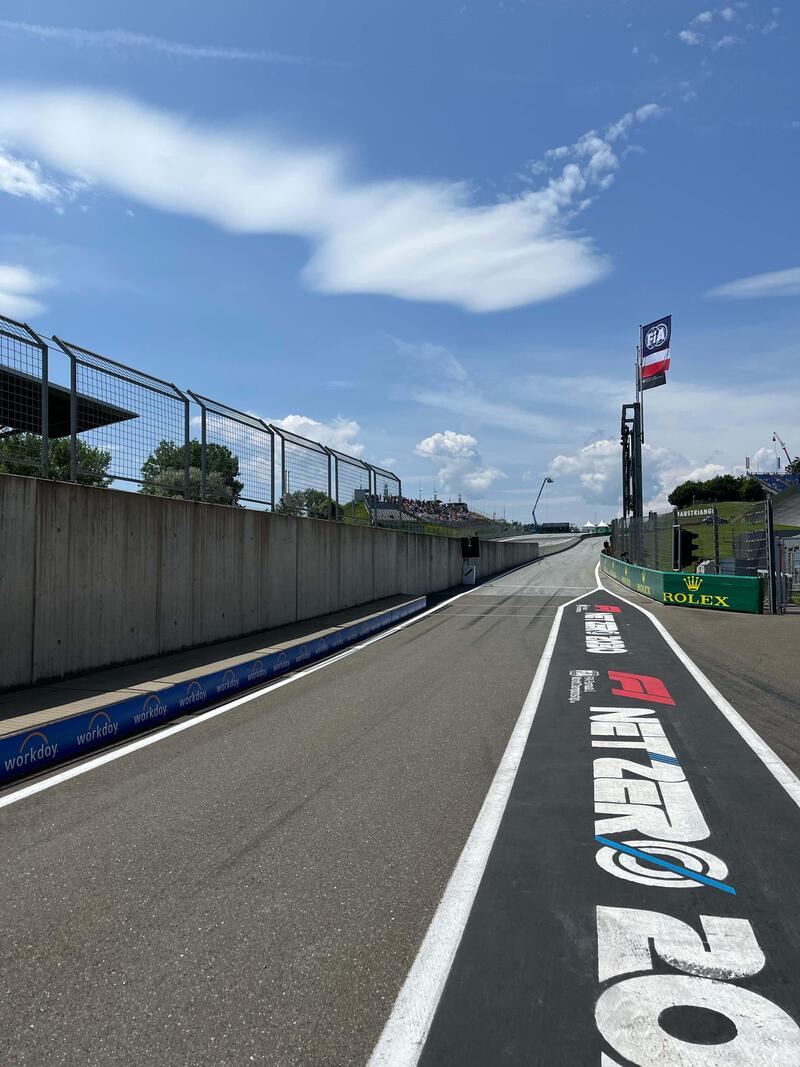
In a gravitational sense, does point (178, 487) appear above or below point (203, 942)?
above

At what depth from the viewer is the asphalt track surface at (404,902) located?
2867mm

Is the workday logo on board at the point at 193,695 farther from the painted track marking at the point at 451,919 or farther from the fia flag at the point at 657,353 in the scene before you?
the fia flag at the point at 657,353

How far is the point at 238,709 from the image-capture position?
29.7 ft

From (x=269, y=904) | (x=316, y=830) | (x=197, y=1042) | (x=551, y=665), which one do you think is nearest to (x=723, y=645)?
(x=551, y=665)

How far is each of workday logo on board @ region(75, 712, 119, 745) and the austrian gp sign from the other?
4203mm

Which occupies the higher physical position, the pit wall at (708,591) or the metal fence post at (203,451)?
the metal fence post at (203,451)

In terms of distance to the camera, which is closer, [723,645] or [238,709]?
[238,709]

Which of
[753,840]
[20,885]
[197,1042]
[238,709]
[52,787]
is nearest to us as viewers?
[197,1042]

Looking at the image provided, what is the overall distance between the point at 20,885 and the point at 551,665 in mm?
9442

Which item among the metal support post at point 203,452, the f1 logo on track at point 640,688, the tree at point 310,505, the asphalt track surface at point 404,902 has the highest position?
the metal support post at point 203,452

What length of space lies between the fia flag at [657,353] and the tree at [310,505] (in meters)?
38.7

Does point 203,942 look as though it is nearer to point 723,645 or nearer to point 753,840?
point 753,840

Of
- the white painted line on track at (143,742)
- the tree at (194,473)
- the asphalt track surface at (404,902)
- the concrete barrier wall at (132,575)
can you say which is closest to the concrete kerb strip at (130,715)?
the white painted line on track at (143,742)

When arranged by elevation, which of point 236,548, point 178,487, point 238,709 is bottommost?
point 238,709
